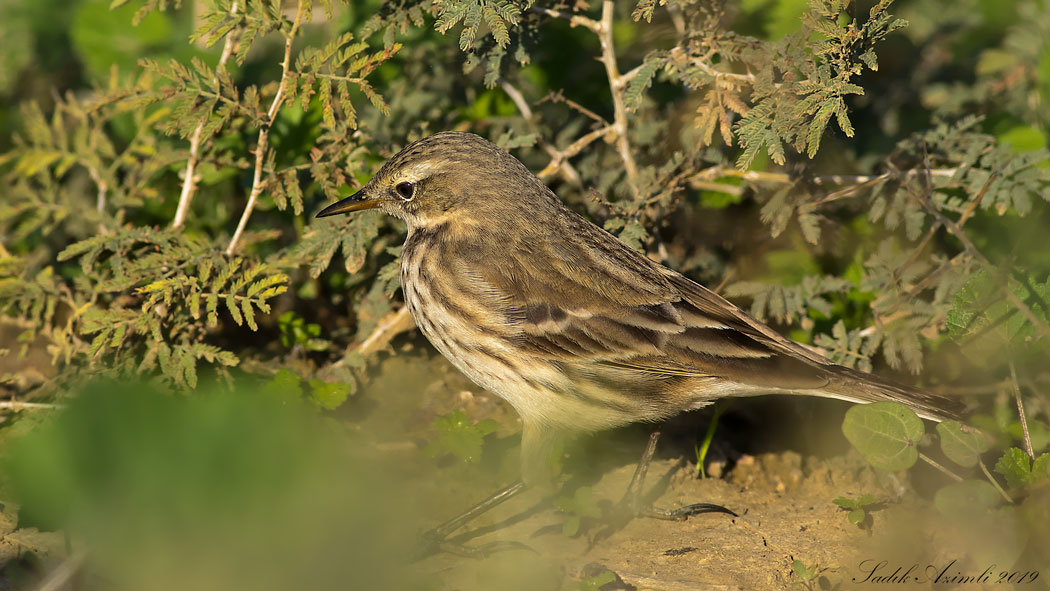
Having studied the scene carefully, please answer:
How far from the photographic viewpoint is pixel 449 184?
4.82 meters

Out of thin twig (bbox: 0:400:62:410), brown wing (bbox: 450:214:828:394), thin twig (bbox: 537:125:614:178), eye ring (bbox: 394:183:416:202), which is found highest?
thin twig (bbox: 537:125:614:178)

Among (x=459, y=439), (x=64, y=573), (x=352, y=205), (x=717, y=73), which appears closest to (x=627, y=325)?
(x=459, y=439)

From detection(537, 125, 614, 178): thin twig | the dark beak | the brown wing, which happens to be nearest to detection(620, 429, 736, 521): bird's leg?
the brown wing

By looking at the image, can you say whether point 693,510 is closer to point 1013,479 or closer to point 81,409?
point 1013,479

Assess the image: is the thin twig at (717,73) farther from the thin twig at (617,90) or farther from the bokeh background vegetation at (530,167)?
the thin twig at (617,90)

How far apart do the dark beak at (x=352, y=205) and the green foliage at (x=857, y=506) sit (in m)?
2.92

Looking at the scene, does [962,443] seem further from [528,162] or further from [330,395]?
[330,395]

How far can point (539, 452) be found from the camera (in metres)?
4.59

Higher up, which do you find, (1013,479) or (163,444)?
(163,444)

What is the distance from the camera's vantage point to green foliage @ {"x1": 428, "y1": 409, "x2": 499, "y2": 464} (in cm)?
476

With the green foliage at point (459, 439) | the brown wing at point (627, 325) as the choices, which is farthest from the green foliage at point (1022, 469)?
the green foliage at point (459, 439)

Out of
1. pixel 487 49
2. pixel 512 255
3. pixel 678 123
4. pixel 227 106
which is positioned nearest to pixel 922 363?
pixel 678 123

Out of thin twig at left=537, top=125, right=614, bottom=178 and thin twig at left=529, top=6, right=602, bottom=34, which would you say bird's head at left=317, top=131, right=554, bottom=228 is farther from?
thin twig at left=529, top=6, right=602, bottom=34

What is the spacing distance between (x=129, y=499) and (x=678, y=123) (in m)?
4.73
